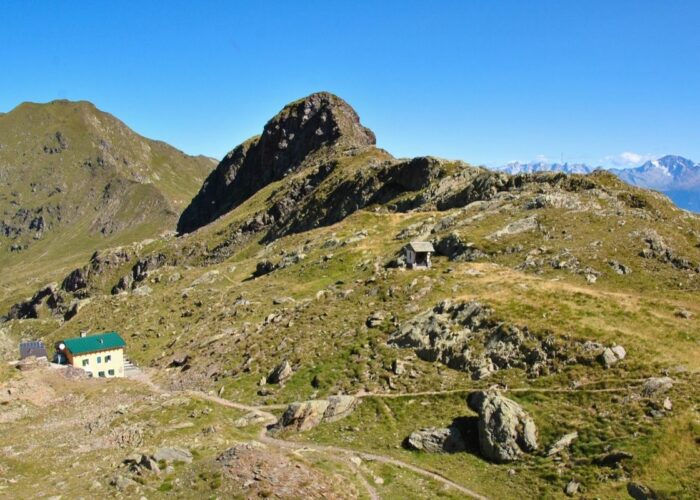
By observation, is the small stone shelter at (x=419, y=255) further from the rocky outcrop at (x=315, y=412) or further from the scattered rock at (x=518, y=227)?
the rocky outcrop at (x=315, y=412)

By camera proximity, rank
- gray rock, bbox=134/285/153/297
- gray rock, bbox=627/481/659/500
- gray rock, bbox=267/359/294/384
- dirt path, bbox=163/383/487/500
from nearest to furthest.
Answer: gray rock, bbox=627/481/659/500 → dirt path, bbox=163/383/487/500 → gray rock, bbox=267/359/294/384 → gray rock, bbox=134/285/153/297

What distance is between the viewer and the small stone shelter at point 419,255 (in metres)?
72.7

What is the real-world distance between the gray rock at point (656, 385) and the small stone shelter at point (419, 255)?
37710 mm

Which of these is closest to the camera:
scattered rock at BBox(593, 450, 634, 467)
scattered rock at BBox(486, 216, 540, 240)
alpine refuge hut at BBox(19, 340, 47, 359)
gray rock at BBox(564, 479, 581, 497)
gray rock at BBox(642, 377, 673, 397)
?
gray rock at BBox(564, 479, 581, 497)

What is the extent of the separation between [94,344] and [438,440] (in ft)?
195

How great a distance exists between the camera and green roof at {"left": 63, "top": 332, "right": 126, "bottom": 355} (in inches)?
3012

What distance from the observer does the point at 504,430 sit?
3606 cm

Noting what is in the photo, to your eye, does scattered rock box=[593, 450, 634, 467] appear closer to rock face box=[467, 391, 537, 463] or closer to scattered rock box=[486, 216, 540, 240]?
rock face box=[467, 391, 537, 463]

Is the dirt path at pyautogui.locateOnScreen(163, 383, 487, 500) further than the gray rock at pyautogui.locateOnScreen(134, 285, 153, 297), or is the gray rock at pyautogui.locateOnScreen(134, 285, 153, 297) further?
the gray rock at pyautogui.locateOnScreen(134, 285, 153, 297)

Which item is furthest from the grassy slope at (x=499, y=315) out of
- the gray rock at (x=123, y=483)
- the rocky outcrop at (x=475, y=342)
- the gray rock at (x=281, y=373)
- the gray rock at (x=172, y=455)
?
the gray rock at (x=123, y=483)

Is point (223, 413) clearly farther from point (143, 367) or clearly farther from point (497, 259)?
point (497, 259)

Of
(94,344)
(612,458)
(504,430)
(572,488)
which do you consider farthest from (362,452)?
(94,344)

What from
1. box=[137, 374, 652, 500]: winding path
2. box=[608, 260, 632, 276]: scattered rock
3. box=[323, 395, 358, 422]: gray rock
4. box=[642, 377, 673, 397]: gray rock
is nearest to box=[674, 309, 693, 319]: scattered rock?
box=[608, 260, 632, 276]: scattered rock

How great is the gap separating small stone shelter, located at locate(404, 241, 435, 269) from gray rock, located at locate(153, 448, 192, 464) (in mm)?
44125
